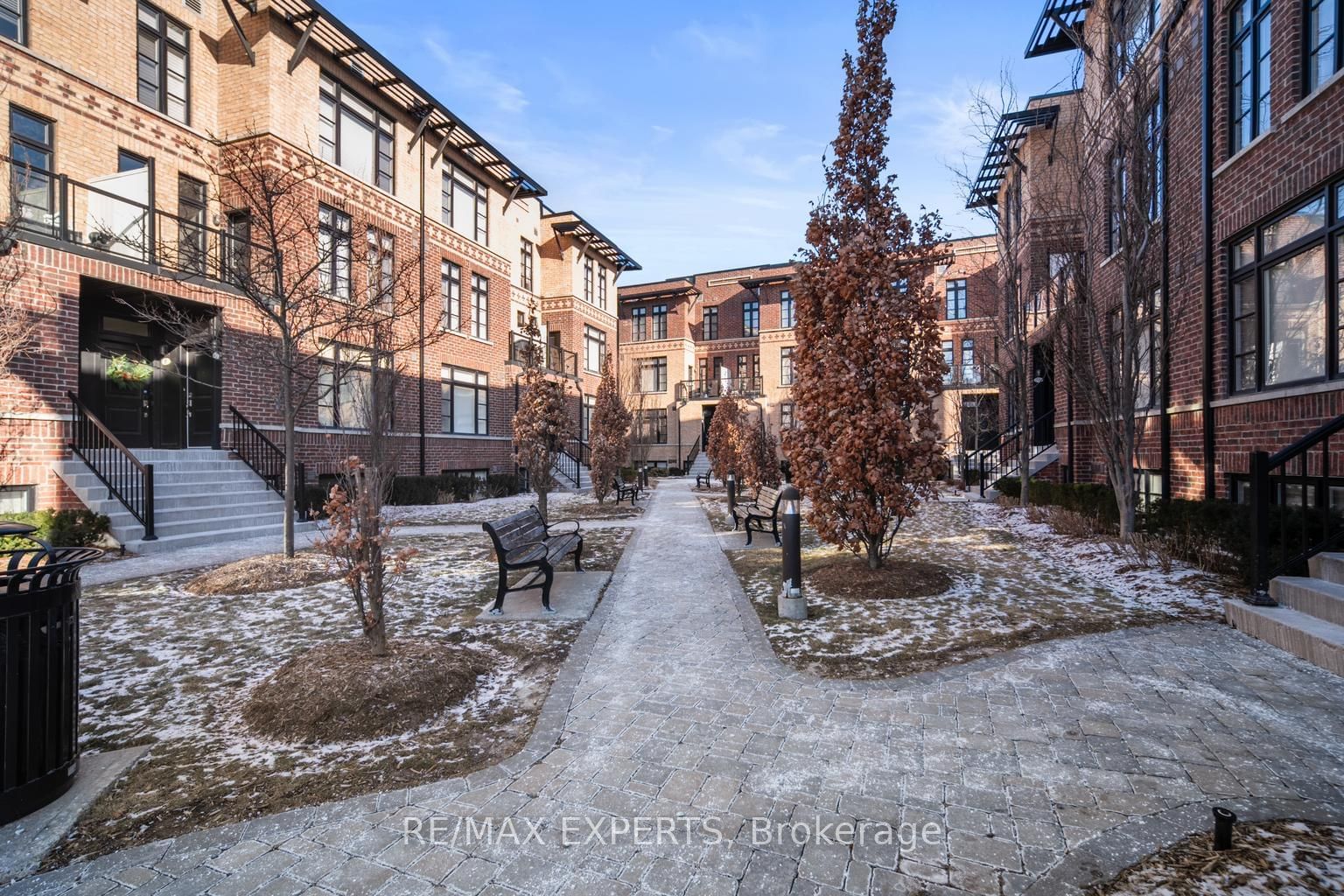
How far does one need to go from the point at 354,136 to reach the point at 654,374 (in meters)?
24.4

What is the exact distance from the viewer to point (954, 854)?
8.25 feet

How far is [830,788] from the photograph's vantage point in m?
2.99

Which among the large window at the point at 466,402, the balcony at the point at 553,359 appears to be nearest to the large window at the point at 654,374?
the balcony at the point at 553,359

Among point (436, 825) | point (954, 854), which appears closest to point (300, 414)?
point (436, 825)

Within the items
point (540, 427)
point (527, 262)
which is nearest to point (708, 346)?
point (527, 262)

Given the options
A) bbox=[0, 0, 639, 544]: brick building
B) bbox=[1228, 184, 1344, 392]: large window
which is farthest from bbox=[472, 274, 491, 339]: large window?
bbox=[1228, 184, 1344, 392]: large window

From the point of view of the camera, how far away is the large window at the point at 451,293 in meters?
20.7

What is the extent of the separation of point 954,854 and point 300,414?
55.4 ft

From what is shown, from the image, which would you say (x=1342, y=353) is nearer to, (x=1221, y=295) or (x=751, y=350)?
(x=1221, y=295)

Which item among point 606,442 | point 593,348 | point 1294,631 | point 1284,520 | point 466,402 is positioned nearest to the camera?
point 1294,631

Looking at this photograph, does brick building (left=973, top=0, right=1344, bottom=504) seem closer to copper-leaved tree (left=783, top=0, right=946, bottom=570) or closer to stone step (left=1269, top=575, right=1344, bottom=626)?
stone step (left=1269, top=575, right=1344, bottom=626)

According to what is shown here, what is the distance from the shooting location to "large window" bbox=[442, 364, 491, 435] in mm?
20703

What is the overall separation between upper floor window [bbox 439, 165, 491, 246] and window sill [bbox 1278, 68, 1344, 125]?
816 inches

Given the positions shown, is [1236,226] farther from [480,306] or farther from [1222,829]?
[480,306]
